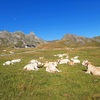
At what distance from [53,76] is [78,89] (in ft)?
15.6

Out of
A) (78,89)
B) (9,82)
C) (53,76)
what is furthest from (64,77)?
(9,82)

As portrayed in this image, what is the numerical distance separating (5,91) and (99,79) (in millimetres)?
11728

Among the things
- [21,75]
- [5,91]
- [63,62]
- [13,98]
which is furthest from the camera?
[63,62]

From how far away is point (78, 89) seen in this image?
19469 mm

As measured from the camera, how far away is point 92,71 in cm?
2639

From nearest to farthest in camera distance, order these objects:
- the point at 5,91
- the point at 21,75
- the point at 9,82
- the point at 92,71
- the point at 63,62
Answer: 1. the point at 5,91
2. the point at 9,82
3. the point at 21,75
4. the point at 92,71
5. the point at 63,62

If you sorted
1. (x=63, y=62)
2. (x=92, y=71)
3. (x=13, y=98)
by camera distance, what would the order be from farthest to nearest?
(x=63, y=62) < (x=92, y=71) < (x=13, y=98)

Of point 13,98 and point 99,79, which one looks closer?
point 13,98

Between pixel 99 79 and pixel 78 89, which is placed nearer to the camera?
pixel 78 89

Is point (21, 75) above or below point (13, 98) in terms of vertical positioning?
above

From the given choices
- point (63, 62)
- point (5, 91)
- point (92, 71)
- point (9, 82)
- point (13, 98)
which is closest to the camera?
point (13, 98)

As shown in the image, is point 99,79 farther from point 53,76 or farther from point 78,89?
point 53,76

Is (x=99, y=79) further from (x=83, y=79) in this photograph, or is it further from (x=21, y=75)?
(x=21, y=75)

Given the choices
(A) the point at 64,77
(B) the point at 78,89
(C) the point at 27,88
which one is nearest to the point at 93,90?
(B) the point at 78,89
